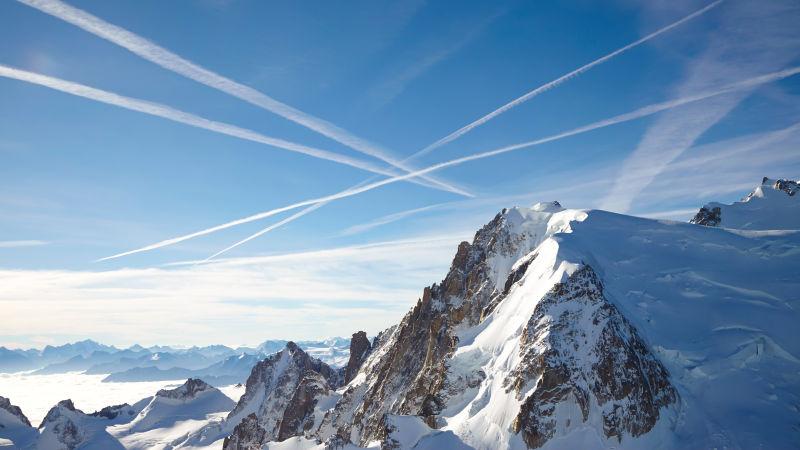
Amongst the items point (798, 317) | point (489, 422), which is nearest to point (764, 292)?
point (798, 317)

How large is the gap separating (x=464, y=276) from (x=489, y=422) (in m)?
47.0

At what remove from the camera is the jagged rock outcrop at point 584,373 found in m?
62.3

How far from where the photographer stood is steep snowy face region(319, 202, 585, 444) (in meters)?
89.2

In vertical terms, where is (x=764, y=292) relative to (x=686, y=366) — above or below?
above

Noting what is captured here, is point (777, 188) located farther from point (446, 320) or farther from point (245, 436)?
point (245, 436)

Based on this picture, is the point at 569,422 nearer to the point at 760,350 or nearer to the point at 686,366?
the point at 686,366

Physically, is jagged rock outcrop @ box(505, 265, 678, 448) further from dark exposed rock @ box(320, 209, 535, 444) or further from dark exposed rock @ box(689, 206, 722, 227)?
dark exposed rock @ box(689, 206, 722, 227)

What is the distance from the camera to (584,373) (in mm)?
65125

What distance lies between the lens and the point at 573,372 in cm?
6512

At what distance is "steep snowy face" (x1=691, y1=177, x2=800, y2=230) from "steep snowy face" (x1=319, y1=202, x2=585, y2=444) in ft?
102

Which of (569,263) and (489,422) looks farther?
(569,263)

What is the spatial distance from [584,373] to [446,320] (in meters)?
41.8

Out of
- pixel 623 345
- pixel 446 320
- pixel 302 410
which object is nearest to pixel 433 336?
pixel 446 320

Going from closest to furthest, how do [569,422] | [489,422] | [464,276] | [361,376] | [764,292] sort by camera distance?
[569,422]
[489,422]
[764,292]
[464,276]
[361,376]
